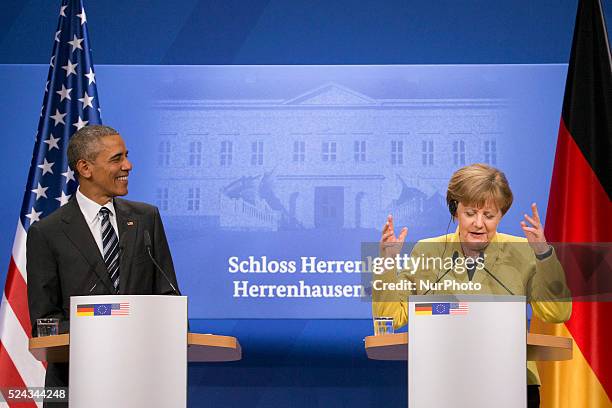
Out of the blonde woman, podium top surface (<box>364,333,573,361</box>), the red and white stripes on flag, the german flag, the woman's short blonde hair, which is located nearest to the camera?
podium top surface (<box>364,333,573,361</box>)

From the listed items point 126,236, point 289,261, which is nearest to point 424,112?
point 289,261

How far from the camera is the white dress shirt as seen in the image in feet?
12.2

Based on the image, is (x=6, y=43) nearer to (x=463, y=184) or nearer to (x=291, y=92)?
(x=291, y=92)

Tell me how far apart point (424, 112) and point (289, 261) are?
1157mm

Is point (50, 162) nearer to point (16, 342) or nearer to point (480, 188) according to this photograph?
point (16, 342)

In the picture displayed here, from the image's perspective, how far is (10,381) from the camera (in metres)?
4.78

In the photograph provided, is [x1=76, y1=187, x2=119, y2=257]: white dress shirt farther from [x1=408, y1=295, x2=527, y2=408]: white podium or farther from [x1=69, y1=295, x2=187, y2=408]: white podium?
[x1=408, y1=295, x2=527, y2=408]: white podium

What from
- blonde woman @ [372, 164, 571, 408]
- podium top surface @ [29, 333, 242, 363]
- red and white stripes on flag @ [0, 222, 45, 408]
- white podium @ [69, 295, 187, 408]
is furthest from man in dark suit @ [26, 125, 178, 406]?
red and white stripes on flag @ [0, 222, 45, 408]

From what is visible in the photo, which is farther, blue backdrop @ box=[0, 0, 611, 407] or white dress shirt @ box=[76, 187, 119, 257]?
blue backdrop @ box=[0, 0, 611, 407]

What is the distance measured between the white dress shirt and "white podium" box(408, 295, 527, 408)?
1488 millimetres

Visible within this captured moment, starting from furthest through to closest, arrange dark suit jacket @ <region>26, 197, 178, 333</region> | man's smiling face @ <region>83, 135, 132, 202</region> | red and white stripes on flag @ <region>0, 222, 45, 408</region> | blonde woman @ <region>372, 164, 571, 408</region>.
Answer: red and white stripes on flag @ <region>0, 222, 45, 408</region> → man's smiling face @ <region>83, 135, 132, 202</region> → dark suit jacket @ <region>26, 197, 178, 333</region> → blonde woman @ <region>372, 164, 571, 408</region>

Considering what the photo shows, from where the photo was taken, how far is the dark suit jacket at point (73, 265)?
3.51 metres

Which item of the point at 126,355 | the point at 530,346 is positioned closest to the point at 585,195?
the point at 530,346

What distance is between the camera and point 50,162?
503 cm
